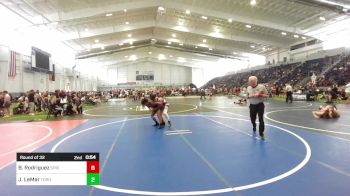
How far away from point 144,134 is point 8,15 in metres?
21.1

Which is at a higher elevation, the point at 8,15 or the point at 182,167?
the point at 8,15

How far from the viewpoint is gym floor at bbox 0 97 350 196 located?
161 inches

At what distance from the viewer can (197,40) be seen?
144 feet

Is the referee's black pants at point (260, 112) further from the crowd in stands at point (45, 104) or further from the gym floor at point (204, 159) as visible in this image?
the crowd in stands at point (45, 104)

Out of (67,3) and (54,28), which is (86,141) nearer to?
(67,3)

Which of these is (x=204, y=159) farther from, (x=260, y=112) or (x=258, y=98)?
(x=258, y=98)

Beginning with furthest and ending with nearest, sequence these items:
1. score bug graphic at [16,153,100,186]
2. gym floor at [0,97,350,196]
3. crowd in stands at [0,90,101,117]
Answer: crowd in stands at [0,90,101,117] < gym floor at [0,97,350,196] < score bug graphic at [16,153,100,186]

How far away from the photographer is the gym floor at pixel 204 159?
4.08 metres

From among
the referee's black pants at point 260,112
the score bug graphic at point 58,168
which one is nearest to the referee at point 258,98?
the referee's black pants at point 260,112

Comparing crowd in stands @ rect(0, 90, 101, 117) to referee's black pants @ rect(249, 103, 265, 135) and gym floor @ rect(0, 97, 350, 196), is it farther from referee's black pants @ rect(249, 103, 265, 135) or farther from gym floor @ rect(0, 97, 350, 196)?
referee's black pants @ rect(249, 103, 265, 135)

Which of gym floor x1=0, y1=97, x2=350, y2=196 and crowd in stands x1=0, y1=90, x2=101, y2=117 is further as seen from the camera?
crowd in stands x1=0, y1=90, x2=101, y2=117

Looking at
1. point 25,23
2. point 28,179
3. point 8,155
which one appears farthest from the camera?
point 25,23

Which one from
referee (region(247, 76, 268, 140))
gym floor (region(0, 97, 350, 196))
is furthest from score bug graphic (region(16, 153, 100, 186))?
referee (region(247, 76, 268, 140))

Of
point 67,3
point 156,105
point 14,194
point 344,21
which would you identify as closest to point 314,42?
point 344,21
